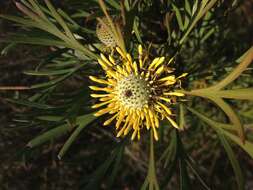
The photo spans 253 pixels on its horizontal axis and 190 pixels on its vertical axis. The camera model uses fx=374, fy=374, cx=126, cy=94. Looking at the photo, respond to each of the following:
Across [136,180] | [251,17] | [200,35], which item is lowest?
[136,180]

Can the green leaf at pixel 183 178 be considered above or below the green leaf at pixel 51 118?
below

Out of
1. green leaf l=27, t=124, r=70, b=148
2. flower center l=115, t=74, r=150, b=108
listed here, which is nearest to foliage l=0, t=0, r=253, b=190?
green leaf l=27, t=124, r=70, b=148

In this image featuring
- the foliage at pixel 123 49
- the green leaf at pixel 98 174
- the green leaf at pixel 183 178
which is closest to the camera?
the foliage at pixel 123 49

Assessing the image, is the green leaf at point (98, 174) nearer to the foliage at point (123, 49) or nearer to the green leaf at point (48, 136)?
the foliage at point (123, 49)

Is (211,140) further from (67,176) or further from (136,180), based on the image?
(67,176)

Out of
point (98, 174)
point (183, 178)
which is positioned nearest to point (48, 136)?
point (98, 174)

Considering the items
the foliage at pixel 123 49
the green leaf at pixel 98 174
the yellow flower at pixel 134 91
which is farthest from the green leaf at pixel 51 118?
the green leaf at pixel 98 174

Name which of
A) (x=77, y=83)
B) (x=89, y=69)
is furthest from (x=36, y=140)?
(x=77, y=83)

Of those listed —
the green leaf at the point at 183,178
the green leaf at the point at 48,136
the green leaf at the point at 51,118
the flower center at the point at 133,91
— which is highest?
the flower center at the point at 133,91

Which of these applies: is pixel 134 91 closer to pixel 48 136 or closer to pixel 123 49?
pixel 123 49
